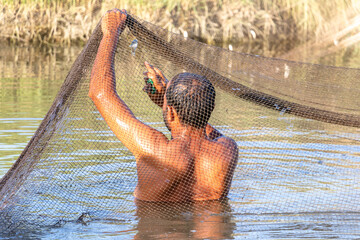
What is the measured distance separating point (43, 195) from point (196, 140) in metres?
1.25

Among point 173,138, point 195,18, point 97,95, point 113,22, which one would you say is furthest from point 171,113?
point 195,18

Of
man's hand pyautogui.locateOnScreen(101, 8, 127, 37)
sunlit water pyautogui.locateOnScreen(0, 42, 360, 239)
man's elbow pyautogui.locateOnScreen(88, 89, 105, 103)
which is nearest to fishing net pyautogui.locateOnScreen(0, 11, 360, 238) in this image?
sunlit water pyautogui.locateOnScreen(0, 42, 360, 239)

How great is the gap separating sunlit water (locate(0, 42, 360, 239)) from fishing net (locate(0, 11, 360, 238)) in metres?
0.01

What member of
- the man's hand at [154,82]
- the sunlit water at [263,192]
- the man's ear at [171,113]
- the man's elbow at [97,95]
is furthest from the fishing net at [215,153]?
the man's elbow at [97,95]

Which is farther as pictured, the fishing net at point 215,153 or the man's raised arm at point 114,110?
the fishing net at point 215,153

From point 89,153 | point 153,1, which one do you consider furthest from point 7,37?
point 89,153

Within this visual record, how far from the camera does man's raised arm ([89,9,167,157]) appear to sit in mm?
3834

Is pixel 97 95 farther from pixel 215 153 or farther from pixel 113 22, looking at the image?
pixel 215 153

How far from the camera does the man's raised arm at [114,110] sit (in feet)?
12.6

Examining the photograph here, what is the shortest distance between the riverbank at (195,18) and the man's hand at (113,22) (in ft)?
36.7

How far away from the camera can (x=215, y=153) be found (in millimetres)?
4059

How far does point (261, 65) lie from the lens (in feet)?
16.2

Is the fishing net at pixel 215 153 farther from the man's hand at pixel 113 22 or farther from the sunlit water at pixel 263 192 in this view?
the man's hand at pixel 113 22

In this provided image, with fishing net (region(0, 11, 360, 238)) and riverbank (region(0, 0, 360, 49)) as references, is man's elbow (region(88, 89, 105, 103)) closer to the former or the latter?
fishing net (region(0, 11, 360, 238))
